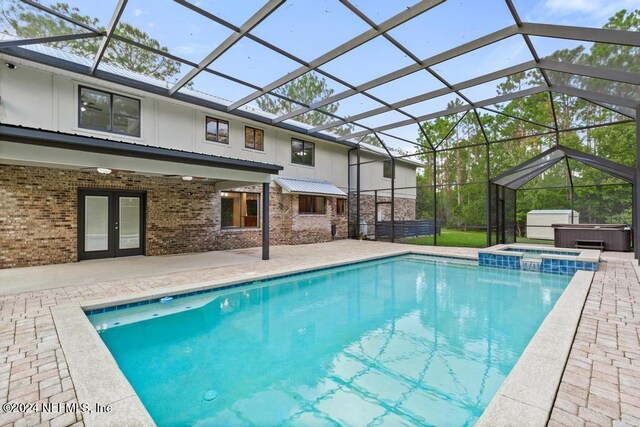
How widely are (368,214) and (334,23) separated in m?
13.3

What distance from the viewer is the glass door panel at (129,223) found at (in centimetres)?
1031

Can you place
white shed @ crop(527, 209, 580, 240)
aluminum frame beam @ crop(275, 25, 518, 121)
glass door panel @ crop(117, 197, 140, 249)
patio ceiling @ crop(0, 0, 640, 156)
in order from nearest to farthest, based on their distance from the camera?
patio ceiling @ crop(0, 0, 640, 156)
aluminum frame beam @ crop(275, 25, 518, 121)
glass door panel @ crop(117, 197, 140, 249)
white shed @ crop(527, 209, 580, 240)

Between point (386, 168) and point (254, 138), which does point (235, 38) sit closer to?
point (254, 138)

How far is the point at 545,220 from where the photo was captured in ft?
57.6

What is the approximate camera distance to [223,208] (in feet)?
42.0

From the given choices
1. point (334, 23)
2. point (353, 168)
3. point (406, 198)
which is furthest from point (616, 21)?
point (334, 23)

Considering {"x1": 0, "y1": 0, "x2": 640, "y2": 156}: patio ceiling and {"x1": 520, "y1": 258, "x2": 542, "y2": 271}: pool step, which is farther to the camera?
{"x1": 520, "y1": 258, "x2": 542, "y2": 271}: pool step

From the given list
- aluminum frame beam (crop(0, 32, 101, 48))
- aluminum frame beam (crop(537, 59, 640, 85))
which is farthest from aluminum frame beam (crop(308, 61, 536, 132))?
aluminum frame beam (crop(0, 32, 101, 48))

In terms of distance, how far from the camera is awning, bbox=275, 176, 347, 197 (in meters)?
14.2

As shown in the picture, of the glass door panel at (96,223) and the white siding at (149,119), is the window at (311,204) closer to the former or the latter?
the white siding at (149,119)

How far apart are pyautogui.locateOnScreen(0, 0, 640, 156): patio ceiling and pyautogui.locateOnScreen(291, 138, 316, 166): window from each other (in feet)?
12.9

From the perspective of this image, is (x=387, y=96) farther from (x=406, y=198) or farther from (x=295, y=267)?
(x=406, y=198)

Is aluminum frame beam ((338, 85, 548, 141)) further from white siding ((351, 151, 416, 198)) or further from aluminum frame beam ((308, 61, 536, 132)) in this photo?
white siding ((351, 151, 416, 198))

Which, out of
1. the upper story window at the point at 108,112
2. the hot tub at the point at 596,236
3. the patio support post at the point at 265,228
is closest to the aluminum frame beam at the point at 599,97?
the hot tub at the point at 596,236
